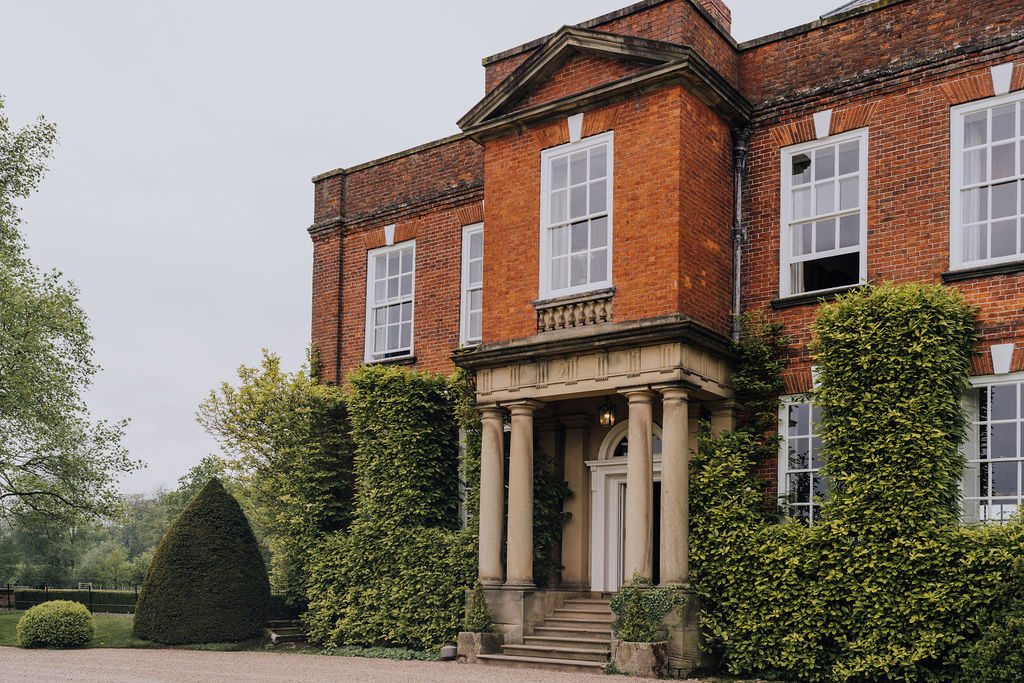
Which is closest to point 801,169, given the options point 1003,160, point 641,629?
point 1003,160

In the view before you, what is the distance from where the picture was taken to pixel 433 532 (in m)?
18.4

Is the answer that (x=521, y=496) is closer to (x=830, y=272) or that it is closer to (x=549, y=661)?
(x=549, y=661)

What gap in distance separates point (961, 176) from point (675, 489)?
19.0ft

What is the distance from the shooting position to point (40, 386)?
1005 inches

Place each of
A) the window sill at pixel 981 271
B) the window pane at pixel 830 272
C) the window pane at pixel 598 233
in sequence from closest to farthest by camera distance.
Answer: the window sill at pixel 981 271, the window pane at pixel 830 272, the window pane at pixel 598 233

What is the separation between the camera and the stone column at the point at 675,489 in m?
14.8

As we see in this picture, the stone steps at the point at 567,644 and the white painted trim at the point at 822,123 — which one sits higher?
the white painted trim at the point at 822,123

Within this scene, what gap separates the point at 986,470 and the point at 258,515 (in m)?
13.6

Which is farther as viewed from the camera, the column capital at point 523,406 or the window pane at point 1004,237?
the column capital at point 523,406

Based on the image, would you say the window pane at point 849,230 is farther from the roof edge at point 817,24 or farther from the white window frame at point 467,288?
the white window frame at point 467,288

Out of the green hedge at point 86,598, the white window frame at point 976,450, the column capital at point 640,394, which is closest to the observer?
the white window frame at point 976,450

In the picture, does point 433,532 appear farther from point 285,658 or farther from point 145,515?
point 145,515

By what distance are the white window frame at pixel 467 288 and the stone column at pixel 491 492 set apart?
3.35 metres

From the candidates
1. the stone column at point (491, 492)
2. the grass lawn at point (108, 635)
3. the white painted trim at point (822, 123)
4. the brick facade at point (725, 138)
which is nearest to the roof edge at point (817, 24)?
the brick facade at point (725, 138)
